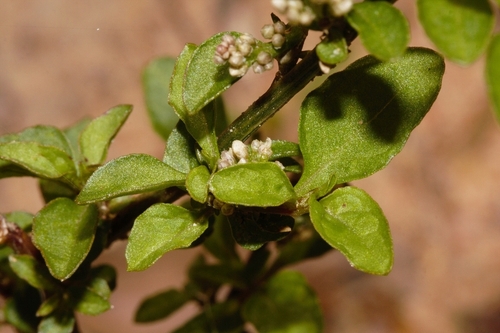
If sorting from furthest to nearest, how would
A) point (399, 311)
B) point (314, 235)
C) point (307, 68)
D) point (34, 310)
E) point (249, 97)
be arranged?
point (249, 97) → point (399, 311) → point (314, 235) → point (34, 310) → point (307, 68)

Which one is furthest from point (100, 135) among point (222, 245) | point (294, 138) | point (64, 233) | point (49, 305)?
point (294, 138)

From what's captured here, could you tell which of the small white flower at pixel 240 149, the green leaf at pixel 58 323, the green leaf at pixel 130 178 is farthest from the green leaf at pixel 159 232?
the green leaf at pixel 58 323

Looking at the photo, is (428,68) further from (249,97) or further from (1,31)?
(1,31)

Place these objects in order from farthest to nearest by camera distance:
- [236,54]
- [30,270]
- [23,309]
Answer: [23,309] < [30,270] < [236,54]

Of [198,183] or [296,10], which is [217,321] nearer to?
[198,183]

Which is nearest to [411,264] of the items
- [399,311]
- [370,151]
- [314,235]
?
[399,311]

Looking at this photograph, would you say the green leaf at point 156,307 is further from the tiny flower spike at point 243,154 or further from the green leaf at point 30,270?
the tiny flower spike at point 243,154

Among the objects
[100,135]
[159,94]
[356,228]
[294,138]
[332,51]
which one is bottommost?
[294,138]
